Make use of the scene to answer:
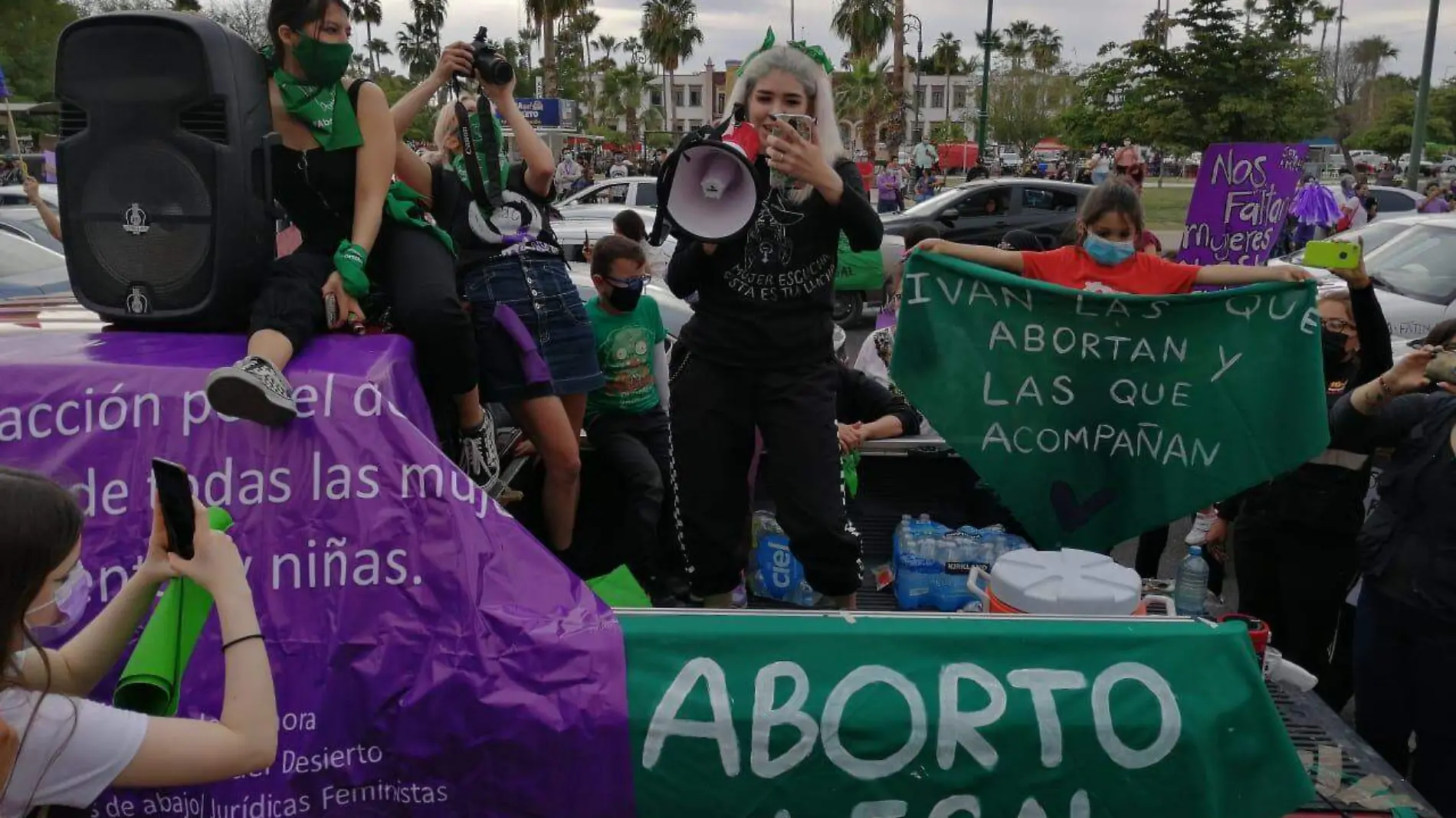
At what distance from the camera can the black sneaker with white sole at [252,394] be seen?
2.01 m

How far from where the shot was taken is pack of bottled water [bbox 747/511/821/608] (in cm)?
427

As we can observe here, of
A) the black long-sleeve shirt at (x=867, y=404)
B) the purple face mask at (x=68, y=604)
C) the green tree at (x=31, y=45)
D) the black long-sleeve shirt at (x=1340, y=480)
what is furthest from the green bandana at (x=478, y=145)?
the green tree at (x=31, y=45)

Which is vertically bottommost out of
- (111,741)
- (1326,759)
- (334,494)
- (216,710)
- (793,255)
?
(1326,759)

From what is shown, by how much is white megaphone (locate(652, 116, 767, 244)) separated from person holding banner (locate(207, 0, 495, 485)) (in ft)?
2.00

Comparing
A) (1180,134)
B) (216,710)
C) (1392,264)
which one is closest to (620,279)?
(216,710)

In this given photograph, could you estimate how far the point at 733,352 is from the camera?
2.99 meters

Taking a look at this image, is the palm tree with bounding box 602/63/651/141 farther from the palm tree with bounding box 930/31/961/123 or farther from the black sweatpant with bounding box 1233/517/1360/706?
the black sweatpant with bounding box 1233/517/1360/706

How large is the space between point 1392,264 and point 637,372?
783 centimetres

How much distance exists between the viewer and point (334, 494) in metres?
2.08

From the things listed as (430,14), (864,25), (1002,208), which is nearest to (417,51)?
(430,14)

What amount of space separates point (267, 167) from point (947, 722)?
Result: 80.7 inches

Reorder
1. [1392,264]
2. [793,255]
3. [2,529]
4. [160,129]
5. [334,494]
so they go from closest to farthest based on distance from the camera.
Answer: [2,529], [334,494], [160,129], [793,255], [1392,264]

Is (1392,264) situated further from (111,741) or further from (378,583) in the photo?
(111,741)

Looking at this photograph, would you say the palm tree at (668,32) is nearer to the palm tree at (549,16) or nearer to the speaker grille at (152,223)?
the palm tree at (549,16)
